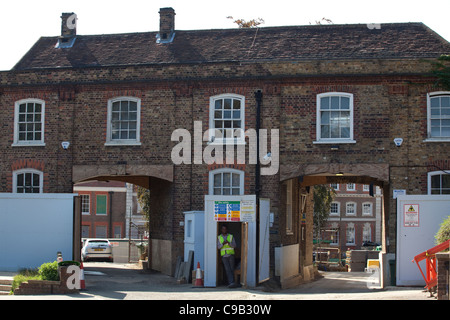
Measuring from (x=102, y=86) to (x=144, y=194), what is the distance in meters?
13.0

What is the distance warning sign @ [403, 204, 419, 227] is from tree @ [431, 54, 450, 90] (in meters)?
4.54

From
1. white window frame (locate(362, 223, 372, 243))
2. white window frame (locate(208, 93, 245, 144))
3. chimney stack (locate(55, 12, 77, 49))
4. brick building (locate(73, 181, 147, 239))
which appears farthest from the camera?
white window frame (locate(362, 223, 372, 243))

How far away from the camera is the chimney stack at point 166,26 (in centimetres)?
2900

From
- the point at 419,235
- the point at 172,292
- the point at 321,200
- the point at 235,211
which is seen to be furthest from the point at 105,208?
the point at 419,235

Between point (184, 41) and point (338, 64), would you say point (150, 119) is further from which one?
point (338, 64)

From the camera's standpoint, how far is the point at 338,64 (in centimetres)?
2483

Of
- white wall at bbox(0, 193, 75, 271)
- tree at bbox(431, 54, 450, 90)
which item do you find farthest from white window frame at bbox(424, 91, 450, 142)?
white wall at bbox(0, 193, 75, 271)

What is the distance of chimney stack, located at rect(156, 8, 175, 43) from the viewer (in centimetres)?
2900

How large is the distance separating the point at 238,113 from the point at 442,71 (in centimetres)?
694

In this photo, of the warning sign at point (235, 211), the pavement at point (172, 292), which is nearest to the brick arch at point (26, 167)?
the pavement at point (172, 292)

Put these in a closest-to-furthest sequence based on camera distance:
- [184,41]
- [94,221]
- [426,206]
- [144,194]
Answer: [426,206]
[184,41]
[144,194]
[94,221]

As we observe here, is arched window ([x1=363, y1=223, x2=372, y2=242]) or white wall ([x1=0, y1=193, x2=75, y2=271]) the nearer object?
white wall ([x1=0, y1=193, x2=75, y2=271])

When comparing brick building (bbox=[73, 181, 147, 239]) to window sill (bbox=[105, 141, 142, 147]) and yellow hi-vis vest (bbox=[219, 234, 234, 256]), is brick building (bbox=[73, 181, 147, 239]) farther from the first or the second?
yellow hi-vis vest (bbox=[219, 234, 234, 256])

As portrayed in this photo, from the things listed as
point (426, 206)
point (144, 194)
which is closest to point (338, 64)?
point (426, 206)
